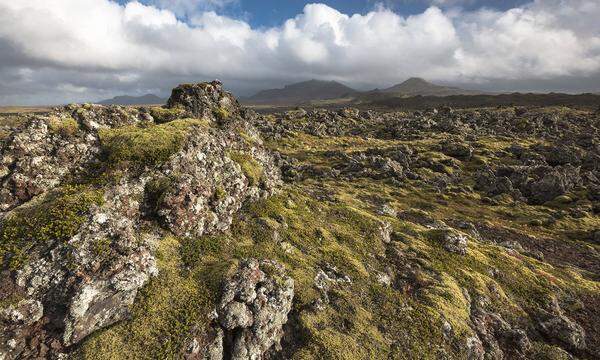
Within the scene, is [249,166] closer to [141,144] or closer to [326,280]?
[141,144]

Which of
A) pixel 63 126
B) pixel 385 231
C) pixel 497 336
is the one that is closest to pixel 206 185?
pixel 63 126

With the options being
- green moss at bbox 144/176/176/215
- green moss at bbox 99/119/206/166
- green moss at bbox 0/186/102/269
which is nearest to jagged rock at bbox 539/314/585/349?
green moss at bbox 144/176/176/215

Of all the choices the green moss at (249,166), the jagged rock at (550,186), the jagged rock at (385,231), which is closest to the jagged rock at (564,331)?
the jagged rock at (385,231)

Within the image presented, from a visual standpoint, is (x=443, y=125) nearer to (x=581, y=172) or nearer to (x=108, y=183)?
(x=581, y=172)

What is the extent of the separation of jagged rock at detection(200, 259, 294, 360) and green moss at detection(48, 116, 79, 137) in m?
16.7

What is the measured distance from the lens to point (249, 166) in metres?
31.1

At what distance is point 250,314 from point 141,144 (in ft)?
49.5

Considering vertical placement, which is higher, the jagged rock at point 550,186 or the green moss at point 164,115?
the green moss at point 164,115

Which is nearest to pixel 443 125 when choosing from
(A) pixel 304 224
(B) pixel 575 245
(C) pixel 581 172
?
(C) pixel 581 172

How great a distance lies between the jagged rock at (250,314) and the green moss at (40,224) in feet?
31.3

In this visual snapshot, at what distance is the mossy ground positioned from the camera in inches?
701

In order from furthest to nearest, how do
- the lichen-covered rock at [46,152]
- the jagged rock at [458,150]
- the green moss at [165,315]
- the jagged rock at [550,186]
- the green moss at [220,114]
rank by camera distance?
the jagged rock at [458,150] → the jagged rock at [550,186] → the green moss at [220,114] → the lichen-covered rock at [46,152] → the green moss at [165,315]

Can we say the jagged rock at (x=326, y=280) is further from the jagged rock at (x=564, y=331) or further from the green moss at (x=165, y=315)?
the jagged rock at (x=564, y=331)

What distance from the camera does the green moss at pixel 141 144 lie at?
2412 centimetres
